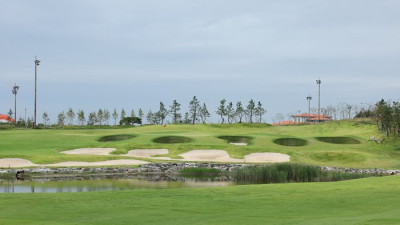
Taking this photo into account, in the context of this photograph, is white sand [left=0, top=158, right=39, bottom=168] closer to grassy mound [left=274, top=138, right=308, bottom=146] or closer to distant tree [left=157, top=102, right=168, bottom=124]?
grassy mound [left=274, top=138, right=308, bottom=146]

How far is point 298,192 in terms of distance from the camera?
17.0m

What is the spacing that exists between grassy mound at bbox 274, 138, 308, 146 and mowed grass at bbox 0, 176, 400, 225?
32189 mm

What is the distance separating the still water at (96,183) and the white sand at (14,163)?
4712mm

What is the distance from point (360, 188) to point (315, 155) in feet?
82.9

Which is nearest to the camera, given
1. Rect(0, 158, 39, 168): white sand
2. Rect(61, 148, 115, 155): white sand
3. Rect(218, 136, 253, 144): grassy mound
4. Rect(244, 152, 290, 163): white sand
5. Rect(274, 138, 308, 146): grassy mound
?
Rect(0, 158, 39, 168): white sand

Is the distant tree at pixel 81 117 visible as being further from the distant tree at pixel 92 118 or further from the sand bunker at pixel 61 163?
the sand bunker at pixel 61 163

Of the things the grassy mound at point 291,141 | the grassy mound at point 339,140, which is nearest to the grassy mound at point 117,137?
the grassy mound at point 291,141

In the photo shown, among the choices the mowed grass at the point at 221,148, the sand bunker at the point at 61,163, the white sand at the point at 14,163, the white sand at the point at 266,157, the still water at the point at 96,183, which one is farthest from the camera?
the white sand at the point at 266,157

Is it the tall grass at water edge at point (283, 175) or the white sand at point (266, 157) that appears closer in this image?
the tall grass at water edge at point (283, 175)

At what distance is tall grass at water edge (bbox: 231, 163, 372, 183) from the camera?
2927 centimetres

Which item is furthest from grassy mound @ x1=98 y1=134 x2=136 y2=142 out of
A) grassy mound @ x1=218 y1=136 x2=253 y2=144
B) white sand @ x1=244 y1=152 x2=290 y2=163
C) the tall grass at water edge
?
the tall grass at water edge

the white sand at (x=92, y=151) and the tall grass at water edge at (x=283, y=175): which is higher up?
the white sand at (x=92, y=151)

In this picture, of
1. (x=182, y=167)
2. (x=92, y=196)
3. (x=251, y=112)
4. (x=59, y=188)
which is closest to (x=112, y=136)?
(x=182, y=167)

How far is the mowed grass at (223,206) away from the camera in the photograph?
11820 mm
